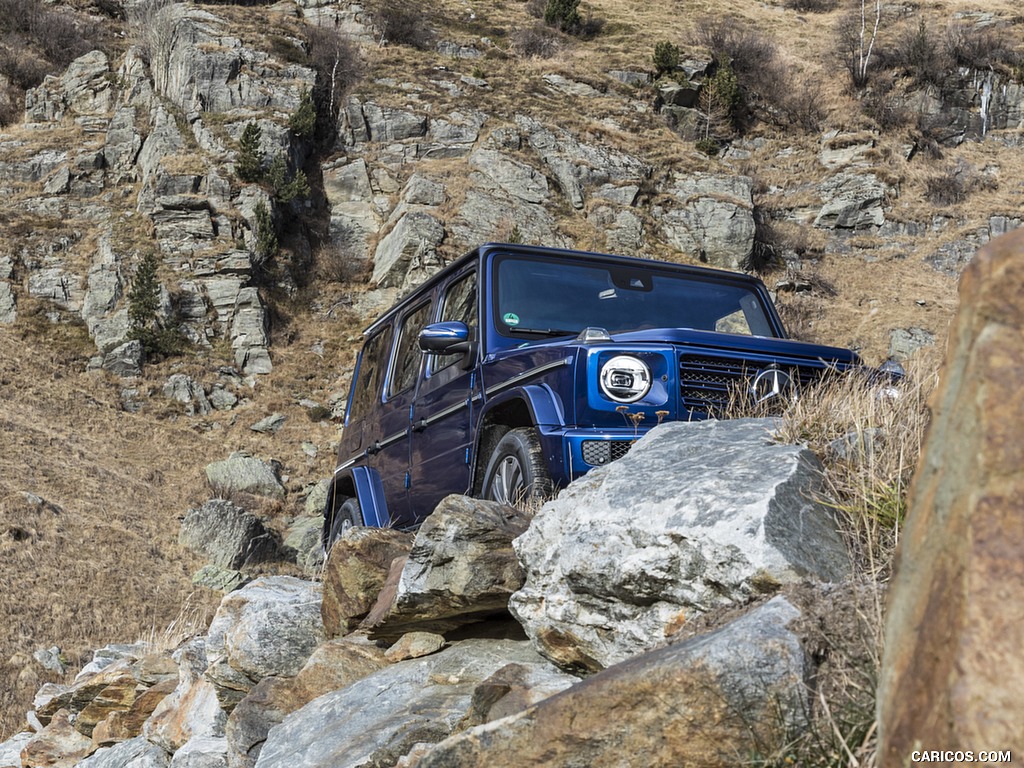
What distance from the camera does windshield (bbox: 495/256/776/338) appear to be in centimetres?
617

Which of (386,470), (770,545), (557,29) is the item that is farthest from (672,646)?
(557,29)

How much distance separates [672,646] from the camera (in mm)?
2768

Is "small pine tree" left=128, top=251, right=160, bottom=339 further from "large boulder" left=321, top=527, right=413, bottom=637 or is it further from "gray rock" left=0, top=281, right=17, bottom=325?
"large boulder" left=321, top=527, right=413, bottom=637

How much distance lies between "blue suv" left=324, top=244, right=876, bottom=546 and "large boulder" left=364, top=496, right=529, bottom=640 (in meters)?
0.60

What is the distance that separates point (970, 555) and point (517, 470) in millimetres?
3617

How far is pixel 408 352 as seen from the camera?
759 centimetres

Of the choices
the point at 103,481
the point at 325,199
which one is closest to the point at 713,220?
the point at 325,199

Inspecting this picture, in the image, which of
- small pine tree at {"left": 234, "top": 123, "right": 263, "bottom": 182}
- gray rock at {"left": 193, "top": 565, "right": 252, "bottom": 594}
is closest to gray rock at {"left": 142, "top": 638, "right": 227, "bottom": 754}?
gray rock at {"left": 193, "top": 565, "right": 252, "bottom": 594}

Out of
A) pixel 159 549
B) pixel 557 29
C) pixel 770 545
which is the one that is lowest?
pixel 159 549

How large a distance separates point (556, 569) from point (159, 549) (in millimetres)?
17156

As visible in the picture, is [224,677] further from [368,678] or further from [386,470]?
[386,470]

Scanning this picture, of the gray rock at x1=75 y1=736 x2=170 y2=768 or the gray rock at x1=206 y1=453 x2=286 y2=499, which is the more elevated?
the gray rock at x1=75 y1=736 x2=170 y2=768

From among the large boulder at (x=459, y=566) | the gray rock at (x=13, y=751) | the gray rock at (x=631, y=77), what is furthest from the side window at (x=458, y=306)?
the gray rock at (x=631, y=77)
